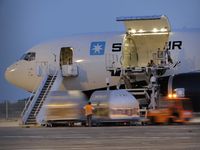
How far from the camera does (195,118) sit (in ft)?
126

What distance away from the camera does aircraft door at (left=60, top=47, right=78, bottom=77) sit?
1622 inches

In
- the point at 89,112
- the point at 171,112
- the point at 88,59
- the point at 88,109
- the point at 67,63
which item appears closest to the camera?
the point at 88,109

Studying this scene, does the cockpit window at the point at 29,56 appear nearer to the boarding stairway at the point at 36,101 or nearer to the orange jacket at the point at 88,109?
the boarding stairway at the point at 36,101

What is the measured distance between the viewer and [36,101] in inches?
1489

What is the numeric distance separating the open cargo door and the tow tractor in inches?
218

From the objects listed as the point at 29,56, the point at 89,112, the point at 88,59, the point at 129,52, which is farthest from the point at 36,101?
the point at 129,52

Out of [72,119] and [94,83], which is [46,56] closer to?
[94,83]

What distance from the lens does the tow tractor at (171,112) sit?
33.0 meters

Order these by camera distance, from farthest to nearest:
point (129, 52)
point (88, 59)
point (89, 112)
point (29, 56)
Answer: point (29, 56), point (88, 59), point (129, 52), point (89, 112)

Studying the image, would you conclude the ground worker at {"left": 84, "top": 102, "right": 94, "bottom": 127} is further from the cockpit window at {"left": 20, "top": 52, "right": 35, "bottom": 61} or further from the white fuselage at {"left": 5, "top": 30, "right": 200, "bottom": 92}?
the cockpit window at {"left": 20, "top": 52, "right": 35, "bottom": 61}

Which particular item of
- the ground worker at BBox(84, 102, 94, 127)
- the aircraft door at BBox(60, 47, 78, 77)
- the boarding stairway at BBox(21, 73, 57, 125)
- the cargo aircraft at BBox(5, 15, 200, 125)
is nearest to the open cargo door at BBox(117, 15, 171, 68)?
the cargo aircraft at BBox(5, 15, 200, 125)

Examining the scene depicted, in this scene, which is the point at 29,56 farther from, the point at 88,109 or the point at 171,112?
the point at 171,112

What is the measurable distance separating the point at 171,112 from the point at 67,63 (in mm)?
11496

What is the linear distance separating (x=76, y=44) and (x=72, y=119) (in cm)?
984
